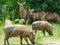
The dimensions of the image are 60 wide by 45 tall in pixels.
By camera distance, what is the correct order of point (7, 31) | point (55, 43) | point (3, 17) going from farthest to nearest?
1. point (3, 17)
2. point (55, 43)
3. point (7, 31)

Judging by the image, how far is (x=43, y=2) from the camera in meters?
21.7

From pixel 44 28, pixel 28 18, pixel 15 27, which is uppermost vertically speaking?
pixel 15 27

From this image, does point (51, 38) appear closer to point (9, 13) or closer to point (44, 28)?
point (44, 28)

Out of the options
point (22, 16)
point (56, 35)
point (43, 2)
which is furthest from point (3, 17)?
point (56, 35)

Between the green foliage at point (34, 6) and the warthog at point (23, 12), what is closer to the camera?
the warthog at point (23, 12)

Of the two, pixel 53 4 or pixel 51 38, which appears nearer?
pixel 51 38

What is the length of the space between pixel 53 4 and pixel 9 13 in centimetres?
323

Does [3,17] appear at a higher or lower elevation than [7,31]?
lower

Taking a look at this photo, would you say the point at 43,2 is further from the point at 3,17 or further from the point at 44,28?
the point at 44,28

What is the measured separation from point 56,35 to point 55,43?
2329 millimetres

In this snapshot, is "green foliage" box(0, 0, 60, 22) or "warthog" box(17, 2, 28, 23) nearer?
"warthog" box(17, 2, 28, 23)

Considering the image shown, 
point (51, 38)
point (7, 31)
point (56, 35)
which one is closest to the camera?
point (7, 31)

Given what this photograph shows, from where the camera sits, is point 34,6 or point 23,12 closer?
point 23,12

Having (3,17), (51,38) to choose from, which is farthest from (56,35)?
(3,17)
